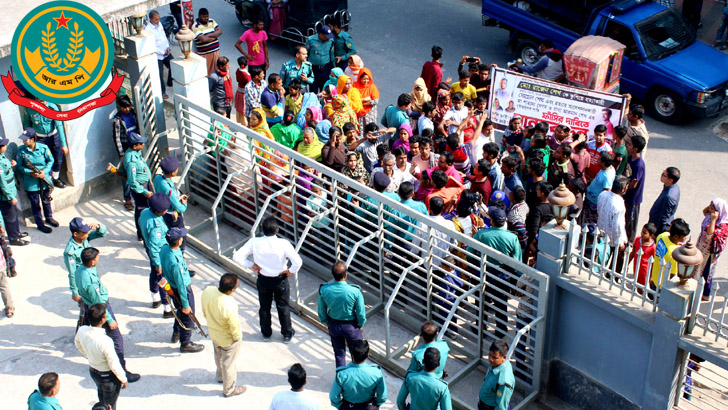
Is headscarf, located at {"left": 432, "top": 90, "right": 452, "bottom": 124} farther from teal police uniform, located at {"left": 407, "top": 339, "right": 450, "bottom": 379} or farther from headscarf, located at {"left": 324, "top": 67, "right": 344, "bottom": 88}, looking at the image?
teal police uniform, located at {"left": 407, "top": 339, "right": 450, "bottom": 379}

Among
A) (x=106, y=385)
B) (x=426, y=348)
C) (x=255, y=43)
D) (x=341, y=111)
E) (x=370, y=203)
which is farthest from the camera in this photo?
(x=255, y=43)

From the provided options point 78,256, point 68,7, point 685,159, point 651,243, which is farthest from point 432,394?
point 685,159

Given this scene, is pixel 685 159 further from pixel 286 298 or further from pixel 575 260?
pixel 286 298

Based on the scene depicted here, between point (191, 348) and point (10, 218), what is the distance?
3.28 meters

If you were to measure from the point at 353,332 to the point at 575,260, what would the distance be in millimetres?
2340

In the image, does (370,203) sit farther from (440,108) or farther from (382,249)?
(440,108)

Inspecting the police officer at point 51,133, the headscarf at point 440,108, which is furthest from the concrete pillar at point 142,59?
the headscarf at point 440,108

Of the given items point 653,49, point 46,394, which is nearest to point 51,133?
point 46,394

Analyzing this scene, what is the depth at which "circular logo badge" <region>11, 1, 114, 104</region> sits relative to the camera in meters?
10.0

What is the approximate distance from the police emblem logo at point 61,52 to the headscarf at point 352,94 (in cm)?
369

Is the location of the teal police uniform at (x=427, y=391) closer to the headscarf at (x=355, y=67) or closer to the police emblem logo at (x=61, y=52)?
the police emblem logo at (x=61, y=52)

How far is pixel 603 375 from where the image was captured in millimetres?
8773

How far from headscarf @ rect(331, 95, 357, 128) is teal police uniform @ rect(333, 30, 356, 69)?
2.61m

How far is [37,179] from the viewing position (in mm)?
11422
